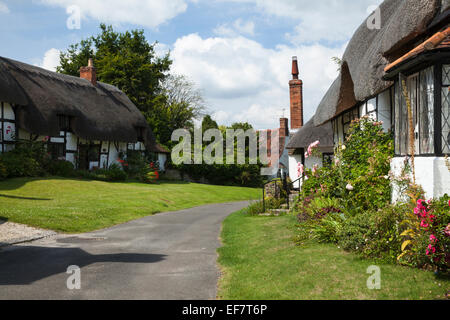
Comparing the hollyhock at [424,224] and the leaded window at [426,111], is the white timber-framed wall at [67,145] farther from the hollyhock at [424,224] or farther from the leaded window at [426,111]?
the hollyhock at [424,224]

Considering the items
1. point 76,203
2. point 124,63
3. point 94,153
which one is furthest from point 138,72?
point 76,203

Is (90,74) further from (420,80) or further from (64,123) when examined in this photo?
(420,80)

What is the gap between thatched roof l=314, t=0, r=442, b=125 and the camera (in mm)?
6922

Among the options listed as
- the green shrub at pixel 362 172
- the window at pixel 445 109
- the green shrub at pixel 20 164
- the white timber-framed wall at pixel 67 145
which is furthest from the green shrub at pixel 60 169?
the window at pixel 445 109

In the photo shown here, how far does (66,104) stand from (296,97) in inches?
620

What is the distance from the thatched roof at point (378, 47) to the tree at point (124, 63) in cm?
3297

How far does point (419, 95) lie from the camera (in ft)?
22.4

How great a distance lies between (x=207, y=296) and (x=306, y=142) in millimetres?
15505

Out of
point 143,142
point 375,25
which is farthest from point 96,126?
point 375,25

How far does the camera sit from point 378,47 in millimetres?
8875

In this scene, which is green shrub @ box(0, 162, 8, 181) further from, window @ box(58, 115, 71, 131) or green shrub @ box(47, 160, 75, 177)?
window @ box(58, 115, 71, 131)

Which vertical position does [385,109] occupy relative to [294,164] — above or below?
above

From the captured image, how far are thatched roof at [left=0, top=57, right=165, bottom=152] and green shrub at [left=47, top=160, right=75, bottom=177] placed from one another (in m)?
1.96

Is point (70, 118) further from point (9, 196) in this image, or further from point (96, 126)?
point (9, 196)
